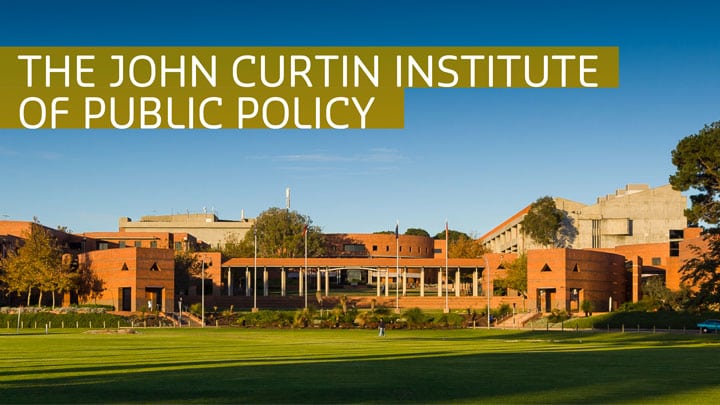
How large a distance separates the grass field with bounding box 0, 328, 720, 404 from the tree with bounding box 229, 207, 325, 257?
108787mm

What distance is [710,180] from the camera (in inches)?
2908

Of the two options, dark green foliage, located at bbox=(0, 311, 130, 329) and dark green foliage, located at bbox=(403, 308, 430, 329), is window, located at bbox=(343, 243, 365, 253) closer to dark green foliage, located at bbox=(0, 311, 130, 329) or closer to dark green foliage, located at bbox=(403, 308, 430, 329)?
dark green foliage, located at bbox=(403, 308, 430, 329)

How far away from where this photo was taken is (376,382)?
3044cm

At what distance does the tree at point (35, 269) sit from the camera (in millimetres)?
114188

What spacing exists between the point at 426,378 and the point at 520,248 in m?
140

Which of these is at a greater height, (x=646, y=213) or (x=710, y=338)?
(x=646, y=213)

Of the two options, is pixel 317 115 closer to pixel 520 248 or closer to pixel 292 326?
pixel 292 326

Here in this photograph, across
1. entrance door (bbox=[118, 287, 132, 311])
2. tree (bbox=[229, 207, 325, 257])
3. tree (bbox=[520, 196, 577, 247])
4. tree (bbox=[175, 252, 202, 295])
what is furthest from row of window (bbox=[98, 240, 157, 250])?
tree (bbox=[520, 196, 577, 247])

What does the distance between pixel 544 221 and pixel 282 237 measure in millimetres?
41714

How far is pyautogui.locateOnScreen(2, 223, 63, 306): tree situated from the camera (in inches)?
4496

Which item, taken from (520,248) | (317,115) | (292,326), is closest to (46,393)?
(317,115)

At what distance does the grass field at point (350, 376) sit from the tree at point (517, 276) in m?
75.9

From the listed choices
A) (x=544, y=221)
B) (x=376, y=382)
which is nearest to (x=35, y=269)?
(x=544, y=221)

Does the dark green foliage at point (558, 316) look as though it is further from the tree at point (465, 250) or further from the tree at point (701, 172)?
the tree at point (465, 250)
